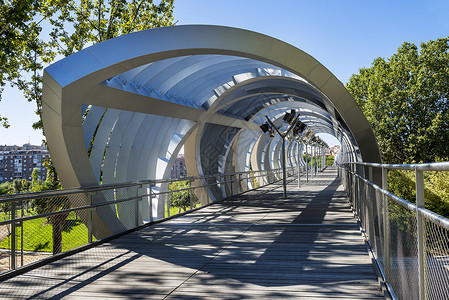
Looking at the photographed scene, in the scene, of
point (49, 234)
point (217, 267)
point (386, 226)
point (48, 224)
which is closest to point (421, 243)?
point (386, 226)

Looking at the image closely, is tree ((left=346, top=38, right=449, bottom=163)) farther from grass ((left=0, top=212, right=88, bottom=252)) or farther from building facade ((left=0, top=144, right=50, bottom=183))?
building facade ((left=0, top=144, right=50, bottom=183))

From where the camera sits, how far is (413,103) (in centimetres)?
2912

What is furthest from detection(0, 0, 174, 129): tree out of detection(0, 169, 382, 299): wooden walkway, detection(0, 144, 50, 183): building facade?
detection(0, 144, 50, 183): building facade

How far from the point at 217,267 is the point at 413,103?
89.1 feet

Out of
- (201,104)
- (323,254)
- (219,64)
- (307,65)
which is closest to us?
(323,254)

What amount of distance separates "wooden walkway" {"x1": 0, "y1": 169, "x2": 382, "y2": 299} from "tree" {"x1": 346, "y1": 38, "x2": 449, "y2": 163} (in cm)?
2238

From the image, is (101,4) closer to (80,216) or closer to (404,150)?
(80,216)

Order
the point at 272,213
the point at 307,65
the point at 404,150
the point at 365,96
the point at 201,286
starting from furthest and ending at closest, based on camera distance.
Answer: the point at 365,96 < the point at 404,150 < the point at 272,213 < the point at 307,65 < the point at 201,286

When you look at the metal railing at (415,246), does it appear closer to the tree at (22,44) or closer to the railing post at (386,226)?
the railing post at (386,226)

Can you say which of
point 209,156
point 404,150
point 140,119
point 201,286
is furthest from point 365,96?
point 201,286

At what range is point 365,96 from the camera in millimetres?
36375

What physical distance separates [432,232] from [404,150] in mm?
29256

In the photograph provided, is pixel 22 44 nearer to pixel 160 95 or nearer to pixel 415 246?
pixel 160 95

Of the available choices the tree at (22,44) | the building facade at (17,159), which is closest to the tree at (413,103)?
the tree at (22,44)
